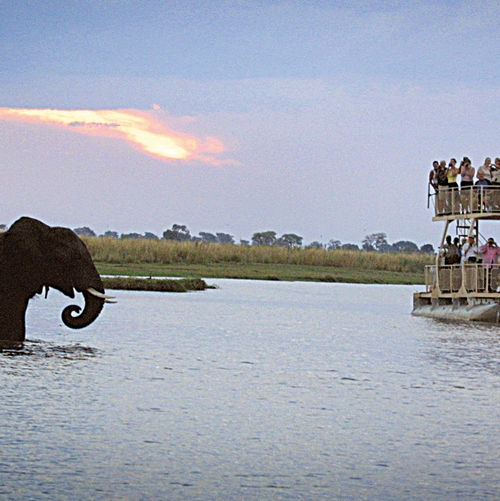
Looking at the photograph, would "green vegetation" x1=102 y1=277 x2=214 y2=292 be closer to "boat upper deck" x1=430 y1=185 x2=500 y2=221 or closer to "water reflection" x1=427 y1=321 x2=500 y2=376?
"boat upper deck" x1=430 y1=185 x2=500 y2=221

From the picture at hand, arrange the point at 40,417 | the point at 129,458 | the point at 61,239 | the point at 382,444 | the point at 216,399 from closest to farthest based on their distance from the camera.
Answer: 1. the point at 129,458
2. the point at 382,444
3. the point at 40,417
4. the point at 216,399
5. the point at 61,239

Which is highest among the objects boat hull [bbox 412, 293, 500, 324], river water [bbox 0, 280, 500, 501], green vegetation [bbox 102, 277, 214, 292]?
green vegetation [bbox 102, 277, 214, 292]

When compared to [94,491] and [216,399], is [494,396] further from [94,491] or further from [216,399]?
[94,491]

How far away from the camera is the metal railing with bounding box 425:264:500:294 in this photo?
95.2 feet

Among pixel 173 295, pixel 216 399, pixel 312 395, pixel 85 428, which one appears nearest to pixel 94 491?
pixel 85 428

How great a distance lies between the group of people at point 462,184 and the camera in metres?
29.3

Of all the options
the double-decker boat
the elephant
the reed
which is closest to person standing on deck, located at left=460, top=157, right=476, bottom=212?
the double-decker boat

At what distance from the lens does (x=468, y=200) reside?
29.8m

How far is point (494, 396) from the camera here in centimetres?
1386

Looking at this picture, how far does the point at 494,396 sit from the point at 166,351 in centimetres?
727

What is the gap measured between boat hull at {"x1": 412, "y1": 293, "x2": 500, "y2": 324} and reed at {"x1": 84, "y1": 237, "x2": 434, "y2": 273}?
35291 mm

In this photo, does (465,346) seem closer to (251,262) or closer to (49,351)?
(49,351)

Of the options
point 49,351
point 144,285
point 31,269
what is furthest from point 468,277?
point 144,285

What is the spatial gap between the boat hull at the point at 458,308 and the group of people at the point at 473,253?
1.17 meters
